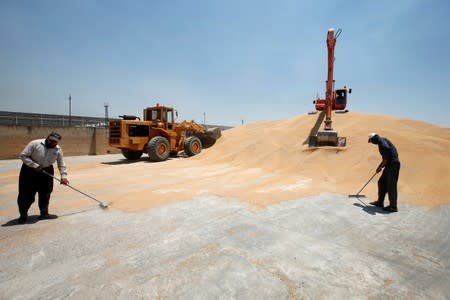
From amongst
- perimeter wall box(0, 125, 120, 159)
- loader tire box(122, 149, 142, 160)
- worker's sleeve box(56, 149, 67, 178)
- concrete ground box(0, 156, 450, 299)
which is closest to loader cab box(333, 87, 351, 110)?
concrete ground box(0, 156, 450, 299)

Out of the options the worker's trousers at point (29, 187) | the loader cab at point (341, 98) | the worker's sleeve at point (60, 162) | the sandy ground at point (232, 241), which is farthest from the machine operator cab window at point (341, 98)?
the worker's trousers at point (29, 187)

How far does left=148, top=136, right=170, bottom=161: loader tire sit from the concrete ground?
22.5 ft

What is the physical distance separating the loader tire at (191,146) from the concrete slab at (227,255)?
8706mm

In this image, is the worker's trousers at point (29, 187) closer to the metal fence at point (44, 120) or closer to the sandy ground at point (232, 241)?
the sandy ground at point (232, 241)

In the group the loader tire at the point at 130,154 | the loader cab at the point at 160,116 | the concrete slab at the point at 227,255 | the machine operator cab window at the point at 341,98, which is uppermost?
the machine operator cab window at the point at 341,98

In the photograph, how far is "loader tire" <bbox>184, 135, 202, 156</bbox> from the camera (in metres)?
13.1

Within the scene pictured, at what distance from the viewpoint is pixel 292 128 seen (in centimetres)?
1447

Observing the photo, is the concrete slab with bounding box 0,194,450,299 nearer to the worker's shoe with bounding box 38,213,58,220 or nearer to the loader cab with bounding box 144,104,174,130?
the worker's shoe with bounding box 38,213,58,220

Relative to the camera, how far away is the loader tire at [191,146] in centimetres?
1313

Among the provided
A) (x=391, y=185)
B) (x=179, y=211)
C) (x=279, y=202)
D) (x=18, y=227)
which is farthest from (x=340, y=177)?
(x=18, y=227)

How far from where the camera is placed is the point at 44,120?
18125mm

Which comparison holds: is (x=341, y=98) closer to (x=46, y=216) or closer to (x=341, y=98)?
(x=341, y=98)

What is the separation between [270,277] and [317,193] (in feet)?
12.7

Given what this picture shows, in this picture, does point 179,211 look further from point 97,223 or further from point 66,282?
point 66,282
